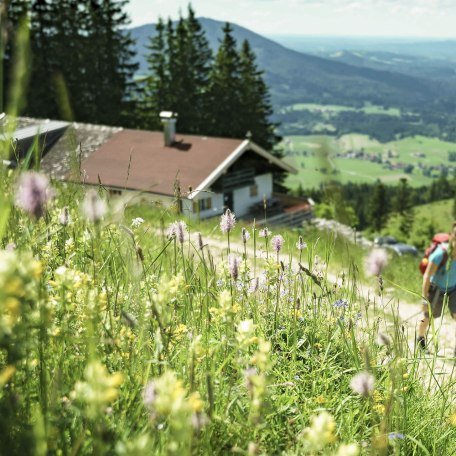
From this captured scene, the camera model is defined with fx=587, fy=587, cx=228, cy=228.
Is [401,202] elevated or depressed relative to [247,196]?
depressed

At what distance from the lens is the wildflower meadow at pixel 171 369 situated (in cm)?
160

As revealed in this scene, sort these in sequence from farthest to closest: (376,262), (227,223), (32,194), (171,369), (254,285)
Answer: (254,285)
(227,223)
(171,369)
(376,262)
(32,194)

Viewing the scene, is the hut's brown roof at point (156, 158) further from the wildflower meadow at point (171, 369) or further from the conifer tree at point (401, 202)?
the conifer tree at point (401, 202)

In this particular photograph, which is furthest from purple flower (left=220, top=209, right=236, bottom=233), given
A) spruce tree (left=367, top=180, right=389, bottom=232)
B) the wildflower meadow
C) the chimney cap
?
spruce tree (left=367, top=180, right=389, bottom=232)

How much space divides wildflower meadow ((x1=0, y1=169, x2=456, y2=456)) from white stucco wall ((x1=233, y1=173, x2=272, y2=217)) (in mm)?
32696

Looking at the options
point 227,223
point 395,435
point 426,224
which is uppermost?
point 227,223

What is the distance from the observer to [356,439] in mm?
2633

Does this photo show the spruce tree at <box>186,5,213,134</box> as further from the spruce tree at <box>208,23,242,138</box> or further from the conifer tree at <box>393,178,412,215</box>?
the conifer tree at <box>393,178,412,215</box>

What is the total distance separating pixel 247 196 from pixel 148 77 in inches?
835

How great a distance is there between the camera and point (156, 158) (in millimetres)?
32531

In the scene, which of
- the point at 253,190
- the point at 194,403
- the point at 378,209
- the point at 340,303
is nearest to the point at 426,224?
the point at 378,209

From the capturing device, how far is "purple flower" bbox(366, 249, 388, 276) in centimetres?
220

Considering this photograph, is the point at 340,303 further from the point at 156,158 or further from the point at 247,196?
the point at 247,196

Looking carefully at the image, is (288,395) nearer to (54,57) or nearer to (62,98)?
(62,98)
